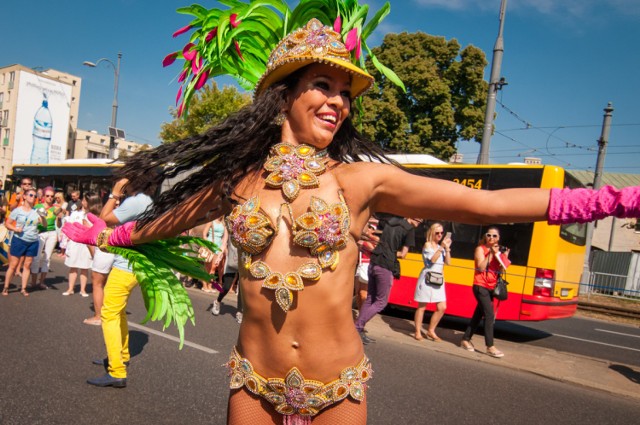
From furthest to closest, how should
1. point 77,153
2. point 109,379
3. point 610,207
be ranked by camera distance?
1. point 77,153
2. point 109,379
3. point 610,207

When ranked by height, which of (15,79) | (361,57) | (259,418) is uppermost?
(15,79)

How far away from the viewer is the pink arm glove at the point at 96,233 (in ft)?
7.61

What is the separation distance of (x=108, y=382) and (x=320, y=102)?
3570mm

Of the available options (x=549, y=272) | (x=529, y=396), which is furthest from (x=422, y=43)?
(x=529, y=396)

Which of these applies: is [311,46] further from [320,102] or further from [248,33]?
[248,33]

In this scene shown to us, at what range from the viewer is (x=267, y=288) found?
1.72 metres

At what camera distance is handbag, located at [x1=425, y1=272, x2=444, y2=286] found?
23.6ft

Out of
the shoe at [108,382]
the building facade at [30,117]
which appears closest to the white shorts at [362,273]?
the shoe at [108,382]

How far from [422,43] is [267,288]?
915 inches

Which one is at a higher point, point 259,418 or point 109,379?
point 259,418

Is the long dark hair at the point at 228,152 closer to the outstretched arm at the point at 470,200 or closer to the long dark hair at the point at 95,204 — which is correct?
the outstretched arm at the point at 470,200

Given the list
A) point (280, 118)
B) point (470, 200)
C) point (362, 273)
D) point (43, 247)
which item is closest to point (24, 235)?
point (43, 247)

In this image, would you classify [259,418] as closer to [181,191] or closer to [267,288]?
[267,288]

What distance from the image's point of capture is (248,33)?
7.66ft
